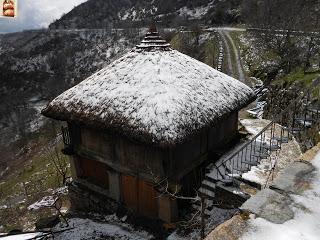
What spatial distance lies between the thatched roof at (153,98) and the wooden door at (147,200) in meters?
2.43

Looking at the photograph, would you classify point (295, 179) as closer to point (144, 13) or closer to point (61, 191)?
point (61, 191)

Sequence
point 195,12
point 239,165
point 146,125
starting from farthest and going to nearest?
point 195,12, point 239,165, point 146,125

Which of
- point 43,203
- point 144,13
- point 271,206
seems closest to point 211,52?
point 43,203

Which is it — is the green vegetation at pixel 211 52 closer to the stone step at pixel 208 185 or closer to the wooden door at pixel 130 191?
the wooden door at pixel 130 191

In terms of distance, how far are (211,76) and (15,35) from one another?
482 ft

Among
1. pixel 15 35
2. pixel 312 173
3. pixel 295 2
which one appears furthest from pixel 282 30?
pixel 15 35

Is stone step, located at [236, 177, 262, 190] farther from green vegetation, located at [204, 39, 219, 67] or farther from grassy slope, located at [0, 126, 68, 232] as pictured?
green vegetation, located at [204, 39, 219, 67]

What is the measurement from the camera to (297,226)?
2721 mm

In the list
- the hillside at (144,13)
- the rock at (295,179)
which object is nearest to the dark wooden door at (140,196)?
the rock at (295,179)

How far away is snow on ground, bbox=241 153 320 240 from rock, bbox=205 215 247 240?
0.17ft

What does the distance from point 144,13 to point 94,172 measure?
99817mm

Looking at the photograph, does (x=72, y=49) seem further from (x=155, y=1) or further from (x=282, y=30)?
(x=282, y=30)

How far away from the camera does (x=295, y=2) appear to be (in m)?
41.9

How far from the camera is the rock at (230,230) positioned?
257 centimetres
